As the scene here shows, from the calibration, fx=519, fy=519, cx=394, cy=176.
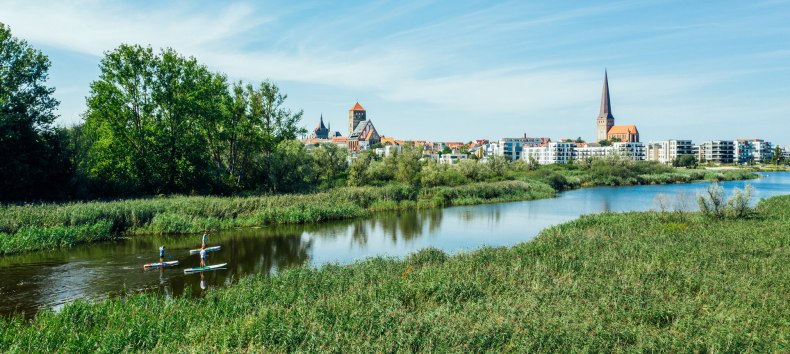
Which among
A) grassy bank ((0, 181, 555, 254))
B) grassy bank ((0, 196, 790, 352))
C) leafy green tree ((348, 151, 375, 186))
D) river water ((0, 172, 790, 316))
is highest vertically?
leafy green tree ((348, 151, 375, 186))

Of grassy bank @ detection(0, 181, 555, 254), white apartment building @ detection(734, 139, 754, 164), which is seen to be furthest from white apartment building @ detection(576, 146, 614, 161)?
grassy bank @ detection(0, 181, 555, 254)

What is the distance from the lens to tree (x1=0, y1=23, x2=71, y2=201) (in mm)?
32438

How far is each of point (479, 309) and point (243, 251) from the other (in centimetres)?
1630

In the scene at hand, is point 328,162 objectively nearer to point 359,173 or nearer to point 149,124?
point 359,173

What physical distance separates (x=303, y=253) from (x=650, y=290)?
53.0 ft

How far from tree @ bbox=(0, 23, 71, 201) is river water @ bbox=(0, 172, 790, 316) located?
11.2 metres

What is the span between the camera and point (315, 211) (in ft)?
123

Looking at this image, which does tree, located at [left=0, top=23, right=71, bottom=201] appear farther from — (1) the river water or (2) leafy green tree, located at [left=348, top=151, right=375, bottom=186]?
(2) leafy green tree, located at [left=348, top=151, right=375, bottom=186]

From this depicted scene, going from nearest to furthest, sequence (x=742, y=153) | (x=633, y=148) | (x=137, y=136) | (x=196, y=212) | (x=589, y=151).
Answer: (x=196, y=212), (x=137, y=136), (x=589, y=151), (x=633, y=148), (x=742, y=153)

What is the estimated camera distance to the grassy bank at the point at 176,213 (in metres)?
25.6

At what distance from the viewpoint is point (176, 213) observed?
32.1 metres

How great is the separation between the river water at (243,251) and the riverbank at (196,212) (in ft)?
3.80

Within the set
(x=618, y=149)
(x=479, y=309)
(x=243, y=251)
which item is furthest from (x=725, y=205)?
(x=618, y=149)

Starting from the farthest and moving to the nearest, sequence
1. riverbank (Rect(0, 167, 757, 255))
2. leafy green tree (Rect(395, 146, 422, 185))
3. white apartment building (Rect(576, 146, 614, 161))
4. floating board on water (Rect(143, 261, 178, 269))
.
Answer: white apartment building (Rect(576, 146, 614, 161)), leafy green tree (Rect(395, 146, 422, 185)), riverbank (Rect(0, 167, 757, 255)), floating board on water (Rect(143, 261, 178, 269))
